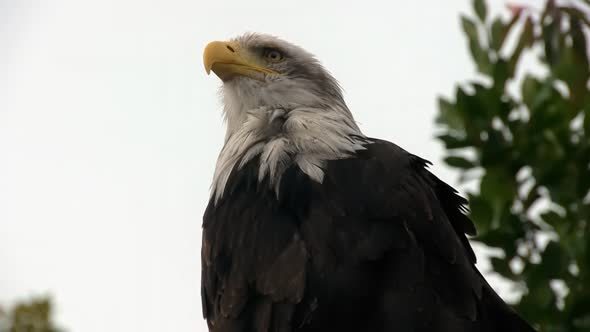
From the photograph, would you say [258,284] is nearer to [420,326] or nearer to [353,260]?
[353,260]

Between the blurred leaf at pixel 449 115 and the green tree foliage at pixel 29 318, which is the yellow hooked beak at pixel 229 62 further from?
the green tree foliage at pixel 29 318

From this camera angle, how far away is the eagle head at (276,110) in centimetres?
426

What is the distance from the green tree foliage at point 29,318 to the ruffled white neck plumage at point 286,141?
299cm

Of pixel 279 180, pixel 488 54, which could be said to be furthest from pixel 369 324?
pixel 488 54

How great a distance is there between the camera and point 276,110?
4605 mm

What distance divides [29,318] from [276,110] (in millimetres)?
3359

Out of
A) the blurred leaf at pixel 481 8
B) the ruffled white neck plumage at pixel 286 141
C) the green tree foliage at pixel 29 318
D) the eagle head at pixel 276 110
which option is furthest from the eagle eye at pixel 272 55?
the green tree foliage at pixel 29 318

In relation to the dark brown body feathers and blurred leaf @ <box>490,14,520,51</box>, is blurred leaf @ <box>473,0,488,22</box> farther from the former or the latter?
the dark brown body feathers

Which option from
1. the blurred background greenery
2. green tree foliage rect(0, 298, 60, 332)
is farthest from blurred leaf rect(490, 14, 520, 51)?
green tree foliage rect(0, 298, 60, 332)

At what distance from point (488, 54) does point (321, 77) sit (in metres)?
1.04

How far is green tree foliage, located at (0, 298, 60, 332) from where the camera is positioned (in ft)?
23.0

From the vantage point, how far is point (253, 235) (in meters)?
3.98

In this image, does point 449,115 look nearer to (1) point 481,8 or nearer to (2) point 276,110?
(1) point 481,8

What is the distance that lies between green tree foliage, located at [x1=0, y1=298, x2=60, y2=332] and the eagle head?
2927 millimetres
